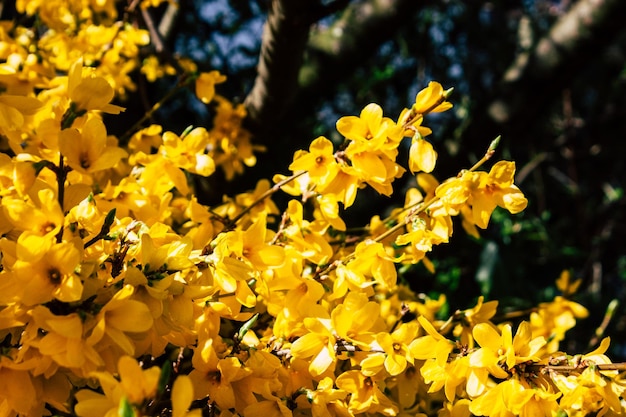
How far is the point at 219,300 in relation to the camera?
86 centimetres

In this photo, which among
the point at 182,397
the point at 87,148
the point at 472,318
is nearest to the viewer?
the point at 182,397

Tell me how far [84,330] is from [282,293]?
37 centimetres

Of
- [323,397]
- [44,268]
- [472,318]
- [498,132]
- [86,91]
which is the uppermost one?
[86,91]

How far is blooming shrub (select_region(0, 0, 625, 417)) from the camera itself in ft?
2.14

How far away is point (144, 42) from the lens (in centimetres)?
154

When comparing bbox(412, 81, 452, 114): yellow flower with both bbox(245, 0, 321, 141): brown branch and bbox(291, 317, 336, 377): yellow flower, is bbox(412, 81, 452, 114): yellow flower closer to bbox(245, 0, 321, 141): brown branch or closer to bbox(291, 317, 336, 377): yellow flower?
bbox(291, 317, 336, 377): yellow flower

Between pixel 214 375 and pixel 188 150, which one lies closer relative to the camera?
pixel 214 375

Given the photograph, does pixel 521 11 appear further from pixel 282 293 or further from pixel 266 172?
pixel 282 293

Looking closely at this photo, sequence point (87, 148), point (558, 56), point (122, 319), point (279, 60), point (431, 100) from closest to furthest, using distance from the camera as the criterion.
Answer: point (122, 319)
point (87, 148)
point (431, 100)
point (279, 60)
point (558, 56)

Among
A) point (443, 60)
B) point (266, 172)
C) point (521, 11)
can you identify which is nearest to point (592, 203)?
point (443, 60)

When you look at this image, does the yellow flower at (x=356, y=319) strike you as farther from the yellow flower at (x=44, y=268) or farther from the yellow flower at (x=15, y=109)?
the yellow flower at (x=15, y=109)

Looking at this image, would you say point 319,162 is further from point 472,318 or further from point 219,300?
point 472,318

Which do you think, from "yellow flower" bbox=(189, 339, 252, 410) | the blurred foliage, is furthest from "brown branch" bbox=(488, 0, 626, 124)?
"yellow flower" bbox=(189, 339, 252, 410)

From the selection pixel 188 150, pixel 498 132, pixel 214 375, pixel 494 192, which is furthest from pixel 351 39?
pixel 214 375
